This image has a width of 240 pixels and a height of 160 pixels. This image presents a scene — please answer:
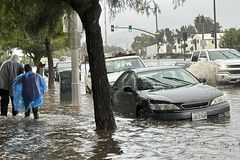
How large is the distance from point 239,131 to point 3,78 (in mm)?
6730

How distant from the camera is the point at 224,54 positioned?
24.4 meters

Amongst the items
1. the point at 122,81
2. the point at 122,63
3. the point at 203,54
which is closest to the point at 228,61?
the point at 203,54

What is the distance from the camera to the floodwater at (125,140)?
7781mm

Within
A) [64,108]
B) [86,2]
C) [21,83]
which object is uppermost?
[86,2]

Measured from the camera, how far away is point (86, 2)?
31.1ft

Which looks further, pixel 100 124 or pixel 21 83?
pixel 21 83

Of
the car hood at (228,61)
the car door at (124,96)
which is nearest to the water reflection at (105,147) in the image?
the car door at (124,96)

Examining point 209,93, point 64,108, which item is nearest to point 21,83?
point 64,108

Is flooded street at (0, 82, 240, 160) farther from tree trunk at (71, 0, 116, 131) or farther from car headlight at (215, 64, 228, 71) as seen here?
car headlight at (215, 64, 228, 71)

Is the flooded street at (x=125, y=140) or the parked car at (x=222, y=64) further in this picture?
the parked car at (x=222, y=64)

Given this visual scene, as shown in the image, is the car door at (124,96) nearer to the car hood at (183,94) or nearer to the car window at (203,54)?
the car hood at (183,94)

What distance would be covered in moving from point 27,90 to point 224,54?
44.1 feet

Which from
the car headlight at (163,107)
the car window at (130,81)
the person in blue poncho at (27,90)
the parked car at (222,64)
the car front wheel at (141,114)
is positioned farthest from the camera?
the parked car at (222,64)

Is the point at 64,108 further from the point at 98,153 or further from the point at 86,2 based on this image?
the point at 98,153
